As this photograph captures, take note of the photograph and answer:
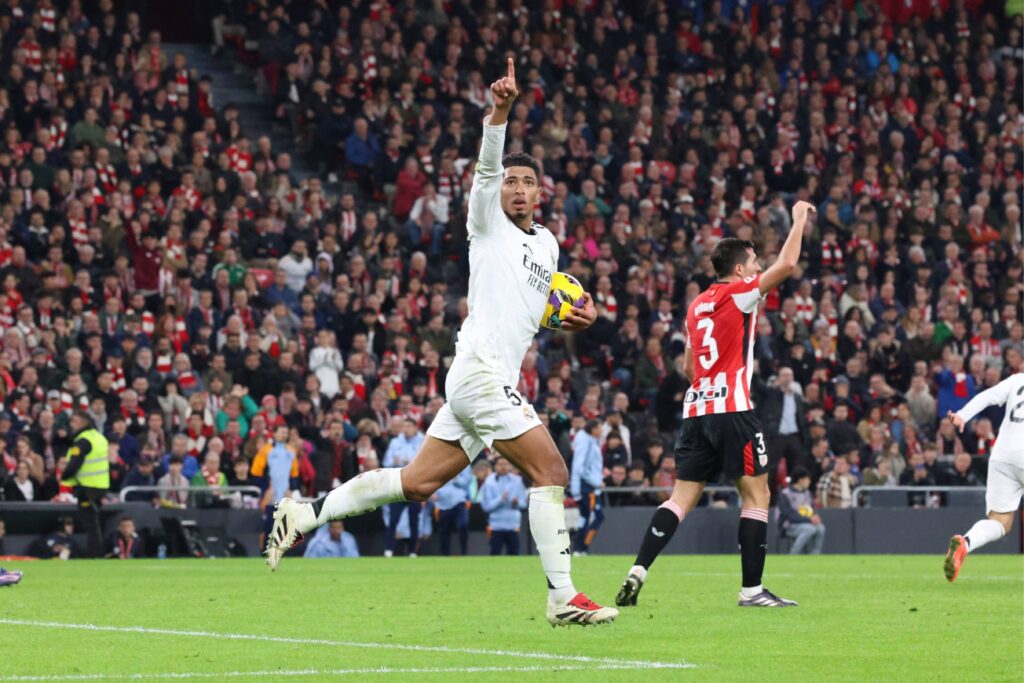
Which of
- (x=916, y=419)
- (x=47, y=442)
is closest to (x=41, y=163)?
(x=47, y=442)

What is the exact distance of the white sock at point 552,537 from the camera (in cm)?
856

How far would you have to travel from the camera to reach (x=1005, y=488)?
13711 millimetres

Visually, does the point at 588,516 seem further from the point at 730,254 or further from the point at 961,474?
the point at 730,254

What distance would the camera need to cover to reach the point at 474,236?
28.6ft

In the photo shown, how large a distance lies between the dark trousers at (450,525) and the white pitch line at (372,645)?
515 inches

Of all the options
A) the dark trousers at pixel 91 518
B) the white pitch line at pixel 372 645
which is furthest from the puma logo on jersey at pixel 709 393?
the dark trousers at pixel 91 518

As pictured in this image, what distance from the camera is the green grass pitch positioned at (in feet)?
24.2

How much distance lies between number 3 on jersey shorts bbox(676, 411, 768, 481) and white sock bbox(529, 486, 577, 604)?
2758mm

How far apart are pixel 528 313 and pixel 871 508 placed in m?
16.0

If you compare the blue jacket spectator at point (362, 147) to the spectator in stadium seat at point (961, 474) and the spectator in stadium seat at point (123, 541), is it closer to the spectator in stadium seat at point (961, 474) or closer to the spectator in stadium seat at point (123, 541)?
the spectator in stadium seat at point (123, 541)

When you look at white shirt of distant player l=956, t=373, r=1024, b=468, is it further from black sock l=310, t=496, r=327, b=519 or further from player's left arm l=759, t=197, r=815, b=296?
black sock l=310, t=496, r=327, b=519

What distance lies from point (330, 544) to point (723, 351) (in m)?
12.0

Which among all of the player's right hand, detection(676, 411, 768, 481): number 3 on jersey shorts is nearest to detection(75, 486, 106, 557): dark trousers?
detection(676, 411, 768, 481): number 3 on jersey shorts

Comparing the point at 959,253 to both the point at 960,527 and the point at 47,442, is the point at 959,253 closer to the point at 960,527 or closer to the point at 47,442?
the point at 960,527
